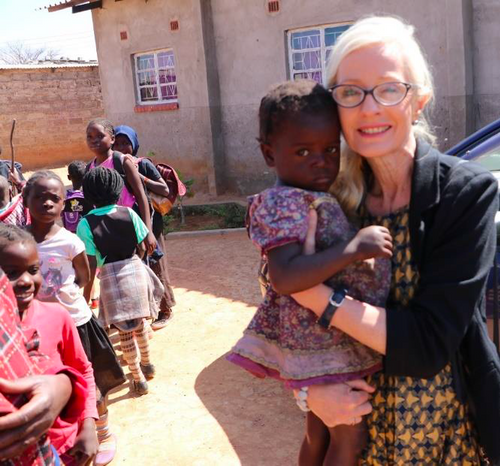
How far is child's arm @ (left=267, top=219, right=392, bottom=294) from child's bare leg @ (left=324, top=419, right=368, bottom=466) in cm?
45

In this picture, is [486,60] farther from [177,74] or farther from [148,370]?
[148,370]

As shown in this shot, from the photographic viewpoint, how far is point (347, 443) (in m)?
1.63

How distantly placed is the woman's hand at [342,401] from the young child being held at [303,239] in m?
0.02

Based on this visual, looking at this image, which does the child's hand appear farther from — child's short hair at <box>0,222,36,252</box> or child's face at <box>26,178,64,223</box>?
child's face at <box>26,178,64,223</box>

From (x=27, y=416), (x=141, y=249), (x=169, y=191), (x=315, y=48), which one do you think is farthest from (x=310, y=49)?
(x=27, y=416)

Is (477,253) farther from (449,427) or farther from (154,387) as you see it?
(154,387)

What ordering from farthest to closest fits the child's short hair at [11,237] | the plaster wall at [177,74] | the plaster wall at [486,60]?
the plaster wall at [177,74] < the plaster wall at [486,60] < the child's short hair at [11,237]

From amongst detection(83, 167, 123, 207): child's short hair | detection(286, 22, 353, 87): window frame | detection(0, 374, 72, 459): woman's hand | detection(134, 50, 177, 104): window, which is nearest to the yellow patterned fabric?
detection(0, 374, 72, 459): woman's hand

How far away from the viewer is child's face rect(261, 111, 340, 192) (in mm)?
1561

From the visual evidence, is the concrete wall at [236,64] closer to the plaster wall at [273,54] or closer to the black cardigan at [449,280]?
the plaster wall at [273,54]

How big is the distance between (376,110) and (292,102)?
0.74 ft

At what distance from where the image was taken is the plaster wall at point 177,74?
38.3ft

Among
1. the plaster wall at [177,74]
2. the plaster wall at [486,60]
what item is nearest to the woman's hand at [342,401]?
the plaster wall at [486,60]

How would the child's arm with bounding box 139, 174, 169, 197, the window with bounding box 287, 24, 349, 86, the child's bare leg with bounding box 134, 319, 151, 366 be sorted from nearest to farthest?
the child's bare leg with bounding box 134, 319, 151, 366 < the child's arm with bounding box 139, 174, 169, 197 < the window with bounding box 287, 24, 349, 86
